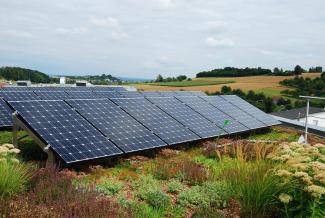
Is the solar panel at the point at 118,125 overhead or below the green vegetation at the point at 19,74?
below

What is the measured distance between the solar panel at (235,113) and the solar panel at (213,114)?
66 centimetres

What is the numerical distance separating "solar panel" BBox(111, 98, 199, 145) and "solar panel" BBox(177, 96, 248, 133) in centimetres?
309

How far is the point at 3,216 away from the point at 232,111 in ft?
61.5

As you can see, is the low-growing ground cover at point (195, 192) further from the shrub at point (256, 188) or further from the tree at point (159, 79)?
the tree at point (159, 79)

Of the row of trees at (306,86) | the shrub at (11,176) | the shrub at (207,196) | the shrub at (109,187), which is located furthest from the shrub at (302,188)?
the row of trees at (306,86)

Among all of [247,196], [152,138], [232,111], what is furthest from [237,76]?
[247,196]

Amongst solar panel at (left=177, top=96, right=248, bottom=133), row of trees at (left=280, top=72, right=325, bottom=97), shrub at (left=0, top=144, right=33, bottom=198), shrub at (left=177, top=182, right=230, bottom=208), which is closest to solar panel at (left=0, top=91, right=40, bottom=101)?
solar panel at (left=177, top=96, right=248, bottom=133)

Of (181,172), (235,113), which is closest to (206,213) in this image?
(181,172)

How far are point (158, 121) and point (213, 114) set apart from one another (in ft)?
17.5

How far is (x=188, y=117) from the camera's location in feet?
61.3

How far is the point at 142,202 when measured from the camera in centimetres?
839

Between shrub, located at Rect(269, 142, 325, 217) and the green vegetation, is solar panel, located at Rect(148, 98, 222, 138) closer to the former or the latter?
shrub, located at Rect(269, 142, 325, 217)

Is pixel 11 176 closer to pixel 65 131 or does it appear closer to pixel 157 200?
pixel 157 200

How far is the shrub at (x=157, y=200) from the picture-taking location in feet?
26.7
